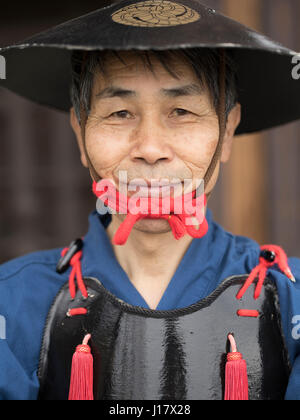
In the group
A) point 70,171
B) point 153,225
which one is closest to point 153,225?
point 153,225

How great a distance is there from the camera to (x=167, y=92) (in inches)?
47.5

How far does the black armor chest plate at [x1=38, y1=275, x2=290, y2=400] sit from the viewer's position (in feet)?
4.02

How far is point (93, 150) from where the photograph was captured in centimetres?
129

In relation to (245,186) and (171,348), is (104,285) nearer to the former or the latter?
(171,348)

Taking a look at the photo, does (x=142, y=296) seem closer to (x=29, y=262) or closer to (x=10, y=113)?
(x=29, y=262)

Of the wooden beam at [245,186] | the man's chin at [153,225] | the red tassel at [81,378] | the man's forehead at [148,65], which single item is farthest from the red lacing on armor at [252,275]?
the wooden beam at [245,186]

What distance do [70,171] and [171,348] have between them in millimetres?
2738

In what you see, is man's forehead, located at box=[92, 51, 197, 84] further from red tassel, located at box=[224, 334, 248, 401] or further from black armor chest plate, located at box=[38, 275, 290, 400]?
red tassel, located at box=[224, 334, 248, 401]

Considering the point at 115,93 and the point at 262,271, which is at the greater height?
the point at 115,93

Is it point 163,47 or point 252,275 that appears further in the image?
point 252,275

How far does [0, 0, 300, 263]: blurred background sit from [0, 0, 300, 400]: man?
1.58m

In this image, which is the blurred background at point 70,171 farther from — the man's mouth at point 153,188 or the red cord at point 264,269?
the man's mouth at point 153,188

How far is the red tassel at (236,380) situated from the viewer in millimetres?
1202
